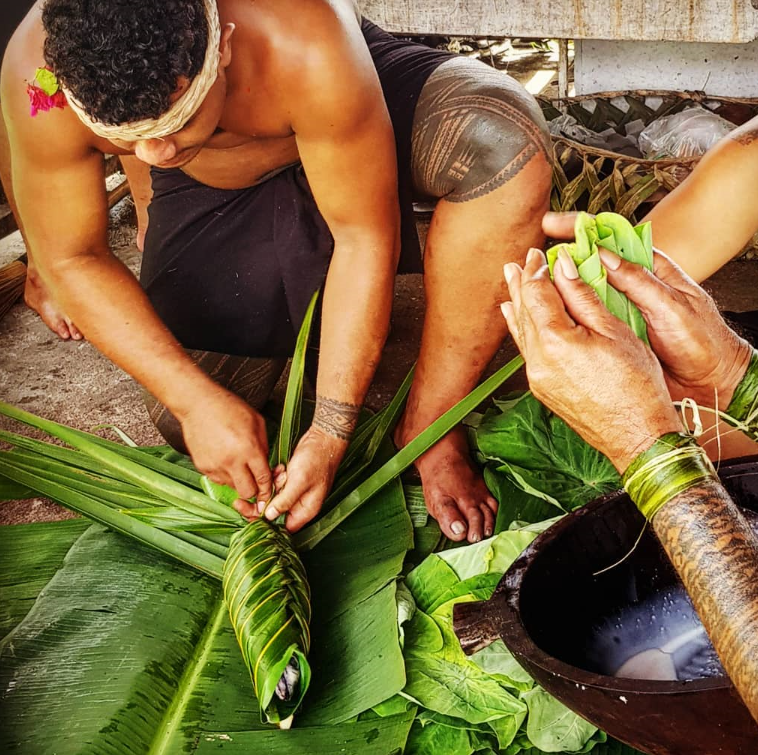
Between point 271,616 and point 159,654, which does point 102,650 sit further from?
point 271,616

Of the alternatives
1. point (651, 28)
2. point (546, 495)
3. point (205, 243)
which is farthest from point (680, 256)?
point (651, 28)

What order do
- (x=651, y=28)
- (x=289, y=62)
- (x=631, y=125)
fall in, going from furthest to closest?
1. (x=631, y=125)
2. (x=651, y=28)
3. (x=289, y=62)

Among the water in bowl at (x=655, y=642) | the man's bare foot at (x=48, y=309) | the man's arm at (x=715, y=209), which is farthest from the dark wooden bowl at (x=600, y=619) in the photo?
the man's bare foot at (x=48, y=309)

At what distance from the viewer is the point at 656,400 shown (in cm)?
103

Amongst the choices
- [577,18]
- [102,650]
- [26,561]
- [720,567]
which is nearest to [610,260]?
[720,567]

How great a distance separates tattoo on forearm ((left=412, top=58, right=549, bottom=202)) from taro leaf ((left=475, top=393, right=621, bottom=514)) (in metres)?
0.51

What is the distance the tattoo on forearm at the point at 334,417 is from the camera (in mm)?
1823

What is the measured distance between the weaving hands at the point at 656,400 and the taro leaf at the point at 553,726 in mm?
483

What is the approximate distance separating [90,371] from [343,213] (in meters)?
1.34

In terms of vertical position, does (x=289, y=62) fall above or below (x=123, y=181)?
above

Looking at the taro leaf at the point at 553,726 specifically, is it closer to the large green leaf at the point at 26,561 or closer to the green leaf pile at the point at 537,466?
the green leaf pile at the point at 537,466

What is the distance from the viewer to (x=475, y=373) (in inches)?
81.7

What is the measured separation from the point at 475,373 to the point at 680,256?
0.57 metres

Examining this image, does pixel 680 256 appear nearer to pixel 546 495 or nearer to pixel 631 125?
pixel 546 495
